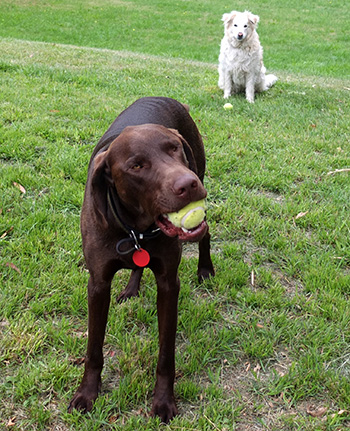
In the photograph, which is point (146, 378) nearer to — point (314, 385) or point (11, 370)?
point (11, 370)

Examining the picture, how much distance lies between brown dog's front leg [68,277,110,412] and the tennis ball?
2.16 feet

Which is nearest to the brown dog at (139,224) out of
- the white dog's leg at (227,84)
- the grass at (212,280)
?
the grass at (212,280)


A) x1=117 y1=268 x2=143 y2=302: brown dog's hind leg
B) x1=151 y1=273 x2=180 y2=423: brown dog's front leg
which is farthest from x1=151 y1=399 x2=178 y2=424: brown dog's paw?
x1=117 y1=268 x2=143 y2=302: brown dog's hind leg

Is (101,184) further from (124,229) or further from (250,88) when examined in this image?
(250,88)

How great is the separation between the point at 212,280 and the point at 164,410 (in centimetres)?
114

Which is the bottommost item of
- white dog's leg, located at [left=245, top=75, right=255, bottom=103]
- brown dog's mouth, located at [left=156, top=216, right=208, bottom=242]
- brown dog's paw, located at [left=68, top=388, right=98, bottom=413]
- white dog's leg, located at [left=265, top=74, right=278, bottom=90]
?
white dog's leg, located at [left=265, top=74, right=278, bottom=90]

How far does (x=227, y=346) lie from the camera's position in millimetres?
2707

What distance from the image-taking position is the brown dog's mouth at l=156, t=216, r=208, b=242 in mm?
1805

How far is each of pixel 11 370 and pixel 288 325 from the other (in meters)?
1.66

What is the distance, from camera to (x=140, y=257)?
2121 mm

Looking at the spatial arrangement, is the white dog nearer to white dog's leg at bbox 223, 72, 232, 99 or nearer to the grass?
white dog's leg at bbox 223, 72, 232, 99

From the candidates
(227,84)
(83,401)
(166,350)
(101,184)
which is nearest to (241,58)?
(227,84)

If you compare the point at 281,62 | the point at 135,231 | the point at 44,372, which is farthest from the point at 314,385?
the point at 281,62

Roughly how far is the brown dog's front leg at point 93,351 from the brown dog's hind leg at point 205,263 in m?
1.07
